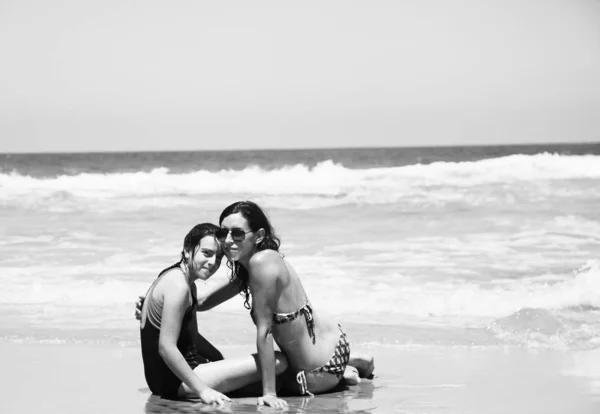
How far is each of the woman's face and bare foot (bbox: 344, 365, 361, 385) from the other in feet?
2.84

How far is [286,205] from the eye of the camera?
47.9 ft

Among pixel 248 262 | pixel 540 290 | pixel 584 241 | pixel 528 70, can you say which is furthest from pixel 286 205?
pixel 528 70

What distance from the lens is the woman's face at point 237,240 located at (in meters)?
3.91

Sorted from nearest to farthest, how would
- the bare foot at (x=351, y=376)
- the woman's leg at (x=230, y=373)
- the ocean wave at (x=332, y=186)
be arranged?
the woman's leg at (x=230, y=373)
the bare foot at (x=351, y=376)
the ocean wave at (x=332, y=186)

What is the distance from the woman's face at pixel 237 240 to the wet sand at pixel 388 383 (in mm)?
680

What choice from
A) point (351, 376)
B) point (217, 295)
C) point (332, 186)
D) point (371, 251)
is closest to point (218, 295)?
point (217, 295)

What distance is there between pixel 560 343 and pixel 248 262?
95.9 inches

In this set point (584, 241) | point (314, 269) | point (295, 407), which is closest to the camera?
point (295, 407)

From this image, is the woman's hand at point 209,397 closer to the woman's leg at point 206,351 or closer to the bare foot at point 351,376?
the woman's leg at point 206,351

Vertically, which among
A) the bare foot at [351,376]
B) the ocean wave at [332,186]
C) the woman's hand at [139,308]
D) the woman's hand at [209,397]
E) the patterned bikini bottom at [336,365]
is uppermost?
the ocean wave at [332,186]

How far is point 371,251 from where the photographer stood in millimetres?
9516

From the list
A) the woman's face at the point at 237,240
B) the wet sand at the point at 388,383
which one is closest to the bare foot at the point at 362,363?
the wet sand at the point at 388,383

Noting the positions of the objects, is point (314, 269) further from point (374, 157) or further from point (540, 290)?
point (374, 157)

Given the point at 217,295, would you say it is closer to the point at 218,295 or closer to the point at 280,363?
the point at 218,295
